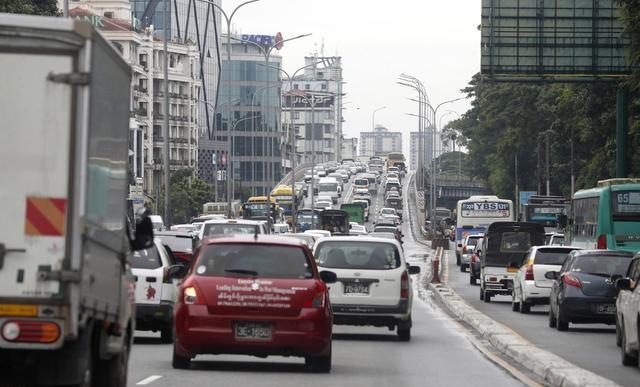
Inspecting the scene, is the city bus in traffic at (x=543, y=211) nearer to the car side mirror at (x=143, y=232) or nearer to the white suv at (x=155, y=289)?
the white suv at (x=155, y=289)

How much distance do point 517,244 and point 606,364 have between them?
95.4 feet

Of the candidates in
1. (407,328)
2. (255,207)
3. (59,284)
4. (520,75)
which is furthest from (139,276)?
(255,207)

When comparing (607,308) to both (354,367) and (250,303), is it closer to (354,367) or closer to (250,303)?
(354,367)

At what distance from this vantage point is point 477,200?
276 ft

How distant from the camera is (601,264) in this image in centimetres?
3083

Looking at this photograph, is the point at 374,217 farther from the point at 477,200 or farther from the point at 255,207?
the point at 477,200

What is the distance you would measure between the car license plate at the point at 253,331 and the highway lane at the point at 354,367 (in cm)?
43

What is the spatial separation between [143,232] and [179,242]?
21360 mm

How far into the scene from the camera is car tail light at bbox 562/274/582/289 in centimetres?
3022

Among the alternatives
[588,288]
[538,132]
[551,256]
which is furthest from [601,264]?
[538,132]

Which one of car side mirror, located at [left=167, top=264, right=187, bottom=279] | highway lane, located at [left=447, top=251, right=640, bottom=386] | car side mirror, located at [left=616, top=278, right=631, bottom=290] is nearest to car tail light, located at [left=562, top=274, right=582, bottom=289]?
highway lane, located at [left=447, top=251, right=640, bottom=386]

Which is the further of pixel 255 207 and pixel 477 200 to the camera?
pixel 255 207

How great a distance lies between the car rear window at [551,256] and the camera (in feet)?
124

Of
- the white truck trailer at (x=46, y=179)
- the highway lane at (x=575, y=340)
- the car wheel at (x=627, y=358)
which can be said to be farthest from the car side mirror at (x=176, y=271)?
the white truck trailer at (x=46, y=179)
